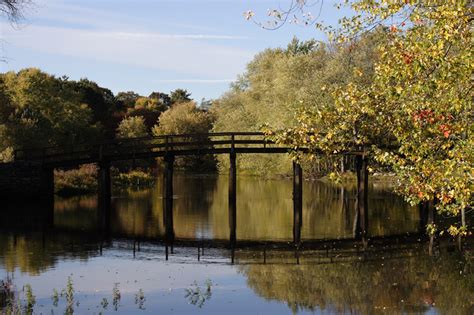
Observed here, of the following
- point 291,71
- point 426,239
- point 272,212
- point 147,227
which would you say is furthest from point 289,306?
point 291,71

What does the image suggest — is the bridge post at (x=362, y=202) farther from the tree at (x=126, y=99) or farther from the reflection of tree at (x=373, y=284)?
the tree at (x=126, y=99)

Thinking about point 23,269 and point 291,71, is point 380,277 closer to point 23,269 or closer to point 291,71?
point 23,269

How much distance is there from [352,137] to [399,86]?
12.6 feet

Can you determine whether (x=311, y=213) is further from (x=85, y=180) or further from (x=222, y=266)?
(x=85, y=180)

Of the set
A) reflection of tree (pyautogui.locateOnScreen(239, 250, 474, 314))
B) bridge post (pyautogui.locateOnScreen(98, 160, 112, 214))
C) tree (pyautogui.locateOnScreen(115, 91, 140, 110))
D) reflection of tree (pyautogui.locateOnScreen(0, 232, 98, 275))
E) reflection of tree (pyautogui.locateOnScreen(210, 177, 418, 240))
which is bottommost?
reflection of tree (pyautogui.locateOnScreen(239, 250, 474, 314))

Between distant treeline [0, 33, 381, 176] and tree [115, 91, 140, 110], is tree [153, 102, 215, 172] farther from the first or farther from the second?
tree [115, 91, 140, 110]

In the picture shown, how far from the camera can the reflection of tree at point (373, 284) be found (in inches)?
591

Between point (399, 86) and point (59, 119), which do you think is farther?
point (59, 119)

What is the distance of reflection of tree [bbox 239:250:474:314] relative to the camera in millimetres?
15000

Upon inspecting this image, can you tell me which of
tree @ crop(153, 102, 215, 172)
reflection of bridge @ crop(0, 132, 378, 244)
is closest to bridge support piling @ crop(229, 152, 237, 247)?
reflection of bridge @ crop(0, 132, 378, 244)

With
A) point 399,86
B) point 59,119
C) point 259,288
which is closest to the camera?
point 399,86

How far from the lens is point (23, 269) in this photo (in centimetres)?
1900

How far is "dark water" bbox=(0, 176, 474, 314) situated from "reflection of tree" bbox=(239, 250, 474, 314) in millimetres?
27

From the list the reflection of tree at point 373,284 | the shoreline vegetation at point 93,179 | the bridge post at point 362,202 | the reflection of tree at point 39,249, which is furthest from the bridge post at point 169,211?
the shoreline vegetation at point 93,179
